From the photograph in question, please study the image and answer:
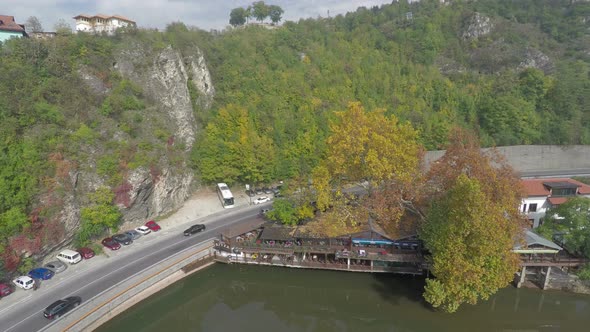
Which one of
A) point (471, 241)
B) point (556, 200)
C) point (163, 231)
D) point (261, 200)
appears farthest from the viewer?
point (261, 200)

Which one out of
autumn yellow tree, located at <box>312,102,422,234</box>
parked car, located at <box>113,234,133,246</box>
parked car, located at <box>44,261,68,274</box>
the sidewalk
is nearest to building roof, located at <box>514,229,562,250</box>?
autumn yellow tree, located at <box>312,102,422,234</box>

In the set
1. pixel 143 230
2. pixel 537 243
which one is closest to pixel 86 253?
pixel 143 230

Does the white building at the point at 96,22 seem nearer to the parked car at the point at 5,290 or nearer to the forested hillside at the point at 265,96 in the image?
the forested hillside at the point at 265,96

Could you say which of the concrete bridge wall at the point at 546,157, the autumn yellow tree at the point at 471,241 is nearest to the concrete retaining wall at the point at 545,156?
the concrete bridge wall at the point at 546,157

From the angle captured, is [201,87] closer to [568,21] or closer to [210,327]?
[210,327]

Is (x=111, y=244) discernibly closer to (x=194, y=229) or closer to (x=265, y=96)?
(x=194, y=229)

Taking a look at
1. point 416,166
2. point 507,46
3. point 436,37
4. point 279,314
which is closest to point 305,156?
point 416,166
